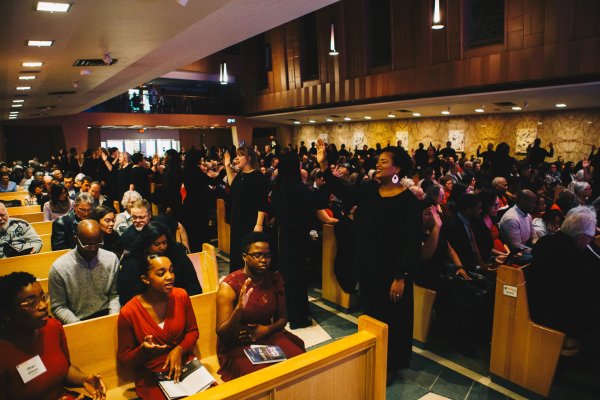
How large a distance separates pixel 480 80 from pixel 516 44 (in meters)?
1.14

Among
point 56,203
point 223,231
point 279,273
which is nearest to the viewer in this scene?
point 279,273

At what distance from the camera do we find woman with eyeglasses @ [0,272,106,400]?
1.95m

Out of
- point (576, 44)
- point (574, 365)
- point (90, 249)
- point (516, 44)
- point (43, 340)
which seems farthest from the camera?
point (516, 44)

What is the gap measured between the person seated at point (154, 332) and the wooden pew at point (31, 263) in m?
1.89

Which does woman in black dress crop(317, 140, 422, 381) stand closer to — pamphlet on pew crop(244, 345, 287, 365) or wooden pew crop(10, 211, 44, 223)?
pamphlet on pew crop(244, 345, 287, 365)

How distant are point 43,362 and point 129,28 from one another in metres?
3.65

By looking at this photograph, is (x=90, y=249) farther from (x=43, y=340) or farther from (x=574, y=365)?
(x=574, y=365)

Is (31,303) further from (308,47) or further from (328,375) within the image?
(308,47)

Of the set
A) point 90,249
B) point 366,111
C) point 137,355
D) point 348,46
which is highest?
point 348,46

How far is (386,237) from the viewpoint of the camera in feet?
10.6

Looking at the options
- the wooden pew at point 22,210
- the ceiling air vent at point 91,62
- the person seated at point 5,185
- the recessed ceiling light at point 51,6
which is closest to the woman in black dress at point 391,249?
the recessed ceiling light at point 51,6

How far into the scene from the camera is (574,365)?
364 cm

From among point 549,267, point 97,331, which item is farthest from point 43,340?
point 549,267

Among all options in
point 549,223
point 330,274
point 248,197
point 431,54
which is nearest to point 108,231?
point 248,197
